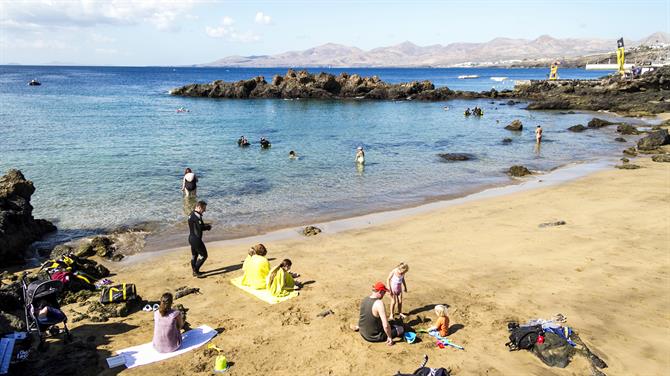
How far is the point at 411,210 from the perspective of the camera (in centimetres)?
2020

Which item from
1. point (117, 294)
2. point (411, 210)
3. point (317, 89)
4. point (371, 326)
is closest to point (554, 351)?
point (371, 326)

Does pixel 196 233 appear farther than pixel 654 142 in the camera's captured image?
No

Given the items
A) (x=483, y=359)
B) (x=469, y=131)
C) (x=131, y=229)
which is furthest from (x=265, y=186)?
(x=469, y=131)

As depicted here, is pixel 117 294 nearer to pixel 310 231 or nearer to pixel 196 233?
pixel 196 233

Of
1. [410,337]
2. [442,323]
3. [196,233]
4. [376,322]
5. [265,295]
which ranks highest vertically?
[196,233]

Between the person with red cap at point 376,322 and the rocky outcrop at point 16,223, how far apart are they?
37.8ft

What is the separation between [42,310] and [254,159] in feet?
74.7

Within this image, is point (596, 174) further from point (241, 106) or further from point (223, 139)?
point (241, 106)

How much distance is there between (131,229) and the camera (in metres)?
17.6

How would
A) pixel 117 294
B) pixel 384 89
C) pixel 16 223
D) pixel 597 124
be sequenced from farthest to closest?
1. pixel 384 89
2. pixel 597 124
3. pixel 16 223
4. pixel 117 294

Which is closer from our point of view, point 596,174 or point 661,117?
point 596,174

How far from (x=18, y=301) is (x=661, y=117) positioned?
58174 mm

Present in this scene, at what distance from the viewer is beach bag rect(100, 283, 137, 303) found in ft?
35.0

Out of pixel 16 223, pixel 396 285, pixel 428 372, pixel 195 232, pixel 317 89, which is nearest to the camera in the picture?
pixel 428 372
